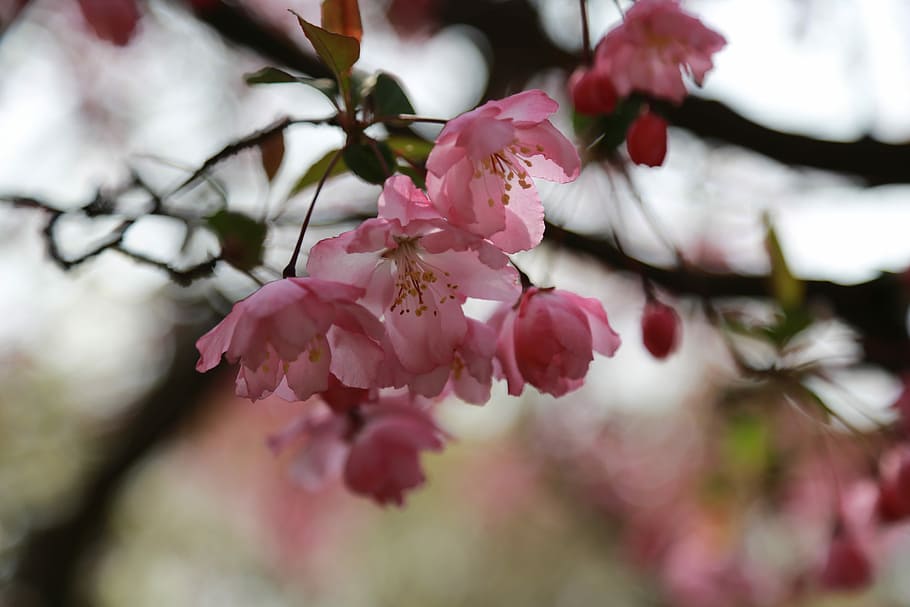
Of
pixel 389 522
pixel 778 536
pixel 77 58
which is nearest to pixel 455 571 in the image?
pixel 389 522

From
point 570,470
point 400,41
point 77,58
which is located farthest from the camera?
point 570,470

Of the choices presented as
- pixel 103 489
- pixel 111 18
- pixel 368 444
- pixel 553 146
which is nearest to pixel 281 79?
pixel 553 146

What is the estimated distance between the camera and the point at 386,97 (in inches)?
33.1

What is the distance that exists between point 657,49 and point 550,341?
0.34 m

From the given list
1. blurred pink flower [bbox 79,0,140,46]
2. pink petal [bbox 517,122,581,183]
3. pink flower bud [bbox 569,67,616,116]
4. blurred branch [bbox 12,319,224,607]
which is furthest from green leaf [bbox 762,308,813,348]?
blurred branch [bbox 12,319,224,607]

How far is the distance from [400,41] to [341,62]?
2.40 metres

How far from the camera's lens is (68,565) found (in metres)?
3.34

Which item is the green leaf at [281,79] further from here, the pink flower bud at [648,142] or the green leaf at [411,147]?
the pink flower bud at [648,142]

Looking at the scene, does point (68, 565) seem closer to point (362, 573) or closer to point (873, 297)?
point (873, 297)

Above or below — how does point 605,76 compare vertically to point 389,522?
above

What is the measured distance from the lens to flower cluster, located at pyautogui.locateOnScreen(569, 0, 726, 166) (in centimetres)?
78

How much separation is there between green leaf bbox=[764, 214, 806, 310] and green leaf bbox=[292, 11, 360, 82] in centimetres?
72

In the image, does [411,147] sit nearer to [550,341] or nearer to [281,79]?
[281,79]

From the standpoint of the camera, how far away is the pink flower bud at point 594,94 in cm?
83
